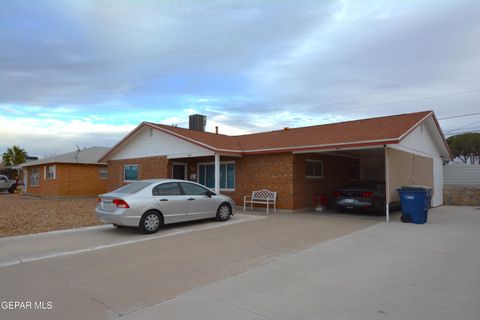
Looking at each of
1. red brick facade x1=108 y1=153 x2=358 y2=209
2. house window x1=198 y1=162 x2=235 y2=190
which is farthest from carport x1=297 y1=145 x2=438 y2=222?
house window x1=198 y1=162 x2=235 y2=190

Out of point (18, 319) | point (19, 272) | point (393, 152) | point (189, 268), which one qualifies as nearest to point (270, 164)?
point (393, 152)

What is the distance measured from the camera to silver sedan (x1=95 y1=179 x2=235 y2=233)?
28.7ft

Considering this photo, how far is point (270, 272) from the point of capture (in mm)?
5504

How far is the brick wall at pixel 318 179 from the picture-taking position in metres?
13.7

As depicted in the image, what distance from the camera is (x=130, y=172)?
20.3 meters

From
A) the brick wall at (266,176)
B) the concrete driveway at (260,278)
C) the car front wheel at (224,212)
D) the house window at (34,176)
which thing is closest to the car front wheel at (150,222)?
the concrete driveway at (260,278)

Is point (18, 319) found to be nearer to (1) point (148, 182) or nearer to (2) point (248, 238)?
(2) point (248, 238)

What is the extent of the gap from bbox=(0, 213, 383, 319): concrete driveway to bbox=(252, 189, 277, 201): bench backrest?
3.32 m

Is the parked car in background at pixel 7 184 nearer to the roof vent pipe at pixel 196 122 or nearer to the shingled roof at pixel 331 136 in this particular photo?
the roof vent pipe at pixel 196 122

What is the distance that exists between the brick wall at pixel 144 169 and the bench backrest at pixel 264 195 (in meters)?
5.26

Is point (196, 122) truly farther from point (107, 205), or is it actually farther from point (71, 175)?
point (107, 205)

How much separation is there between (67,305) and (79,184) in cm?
2358

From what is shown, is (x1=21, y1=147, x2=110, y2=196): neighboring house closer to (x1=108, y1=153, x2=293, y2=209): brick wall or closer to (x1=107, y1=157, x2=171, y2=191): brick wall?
(x1=107, y1=157, x2=171, y2=191): brick wall

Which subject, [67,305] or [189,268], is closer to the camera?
[67,305]
